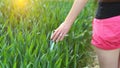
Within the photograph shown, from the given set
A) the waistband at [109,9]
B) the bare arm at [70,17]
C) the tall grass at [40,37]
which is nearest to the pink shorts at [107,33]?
the waistband at [109,9]

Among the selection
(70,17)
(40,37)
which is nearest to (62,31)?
(70,17)

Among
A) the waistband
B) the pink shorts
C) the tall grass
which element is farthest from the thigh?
the tall grass

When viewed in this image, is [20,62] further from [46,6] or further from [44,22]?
[46,6]

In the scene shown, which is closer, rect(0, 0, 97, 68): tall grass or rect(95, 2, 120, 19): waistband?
rect(95, 2, 120, 19): waistband

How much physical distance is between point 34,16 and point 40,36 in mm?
834

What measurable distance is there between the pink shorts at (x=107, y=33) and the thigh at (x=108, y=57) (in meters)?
0.04

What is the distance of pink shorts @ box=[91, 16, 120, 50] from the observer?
184 cm

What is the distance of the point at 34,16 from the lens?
144 inches

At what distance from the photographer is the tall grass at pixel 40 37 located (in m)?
2.38

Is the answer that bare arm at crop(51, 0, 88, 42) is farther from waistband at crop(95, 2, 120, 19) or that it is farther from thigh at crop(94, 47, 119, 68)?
thigh at crop(94, 47, 119, 68)

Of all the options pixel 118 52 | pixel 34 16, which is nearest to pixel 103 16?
pixel 118 52

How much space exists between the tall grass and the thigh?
36cm

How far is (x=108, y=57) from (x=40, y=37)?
3.03ft

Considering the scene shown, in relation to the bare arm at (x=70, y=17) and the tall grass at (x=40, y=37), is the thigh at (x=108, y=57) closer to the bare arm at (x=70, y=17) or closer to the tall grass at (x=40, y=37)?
the bare arm at (x=70, y=17)
